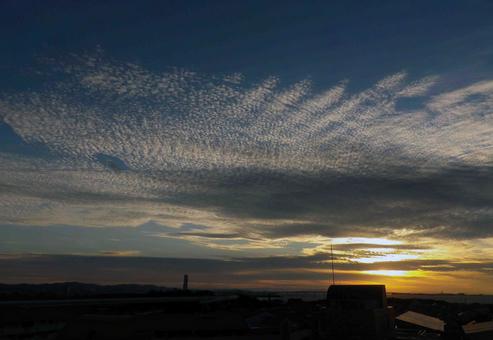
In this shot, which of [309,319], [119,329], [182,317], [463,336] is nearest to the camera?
[463,336]

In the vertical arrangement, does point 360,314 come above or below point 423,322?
above

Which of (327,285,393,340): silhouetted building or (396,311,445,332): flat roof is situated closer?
(327,285,393,340): silhouetted building

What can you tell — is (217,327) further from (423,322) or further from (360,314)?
(423,322)

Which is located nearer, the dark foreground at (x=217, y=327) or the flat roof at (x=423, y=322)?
the dark foreground at (x=217, y=327)

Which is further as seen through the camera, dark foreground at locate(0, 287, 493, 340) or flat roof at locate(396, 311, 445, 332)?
flat roof at locate(396, 311, 445, 332)

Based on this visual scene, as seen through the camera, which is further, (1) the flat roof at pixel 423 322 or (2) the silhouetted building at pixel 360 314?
(1) the flat roof at pixel 423 322

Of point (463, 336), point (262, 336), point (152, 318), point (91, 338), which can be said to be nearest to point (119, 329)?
point (91, 338)

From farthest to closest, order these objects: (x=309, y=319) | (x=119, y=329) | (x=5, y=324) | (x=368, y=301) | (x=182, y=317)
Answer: (x=309, y=319) < (x=5, y=324) < (x=182, y=317) < (x=368, y=301) < (x=119, y=329)

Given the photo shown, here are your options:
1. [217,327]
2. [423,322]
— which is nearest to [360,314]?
[423,322]

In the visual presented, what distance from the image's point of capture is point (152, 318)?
4300 centimetres

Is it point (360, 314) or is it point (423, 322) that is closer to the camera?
point (360, 314)

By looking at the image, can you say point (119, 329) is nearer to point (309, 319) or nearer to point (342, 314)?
point (342, 314)

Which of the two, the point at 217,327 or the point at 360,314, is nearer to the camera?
the point at 360,314

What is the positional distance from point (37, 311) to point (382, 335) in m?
41.2
